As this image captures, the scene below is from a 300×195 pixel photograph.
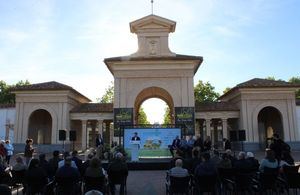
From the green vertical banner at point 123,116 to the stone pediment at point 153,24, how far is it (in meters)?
8.06

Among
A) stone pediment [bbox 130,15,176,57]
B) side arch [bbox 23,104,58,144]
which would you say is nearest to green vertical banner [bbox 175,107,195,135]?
stone pediment [bbox 130,15,176,57]

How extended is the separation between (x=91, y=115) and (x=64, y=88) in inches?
138

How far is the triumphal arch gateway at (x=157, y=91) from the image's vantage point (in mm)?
26938

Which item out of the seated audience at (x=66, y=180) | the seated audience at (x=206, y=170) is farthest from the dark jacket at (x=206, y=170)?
the seated audience at (x=66, y=180)

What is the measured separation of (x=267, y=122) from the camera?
31984 mm

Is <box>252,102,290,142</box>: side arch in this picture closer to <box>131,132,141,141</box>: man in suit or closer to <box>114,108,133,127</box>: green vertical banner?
<box>114,108,133,127</box>: green vertical banner

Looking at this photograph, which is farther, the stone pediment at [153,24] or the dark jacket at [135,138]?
the stone pediment at [153,24]

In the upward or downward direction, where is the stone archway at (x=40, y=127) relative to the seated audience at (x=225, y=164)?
upward

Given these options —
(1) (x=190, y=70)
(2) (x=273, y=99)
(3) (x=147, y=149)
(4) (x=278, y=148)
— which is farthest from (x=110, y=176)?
(2) (x=273, y=99)

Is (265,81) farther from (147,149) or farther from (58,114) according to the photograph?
(58,114)

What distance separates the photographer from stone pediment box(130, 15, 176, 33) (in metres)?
28.5

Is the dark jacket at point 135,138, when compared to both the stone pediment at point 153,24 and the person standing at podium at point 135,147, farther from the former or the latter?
the stone pediment at point 153,24

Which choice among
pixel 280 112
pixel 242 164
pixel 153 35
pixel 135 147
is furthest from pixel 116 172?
pixel 280 112

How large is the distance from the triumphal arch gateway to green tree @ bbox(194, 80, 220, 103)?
2995 centimetres
